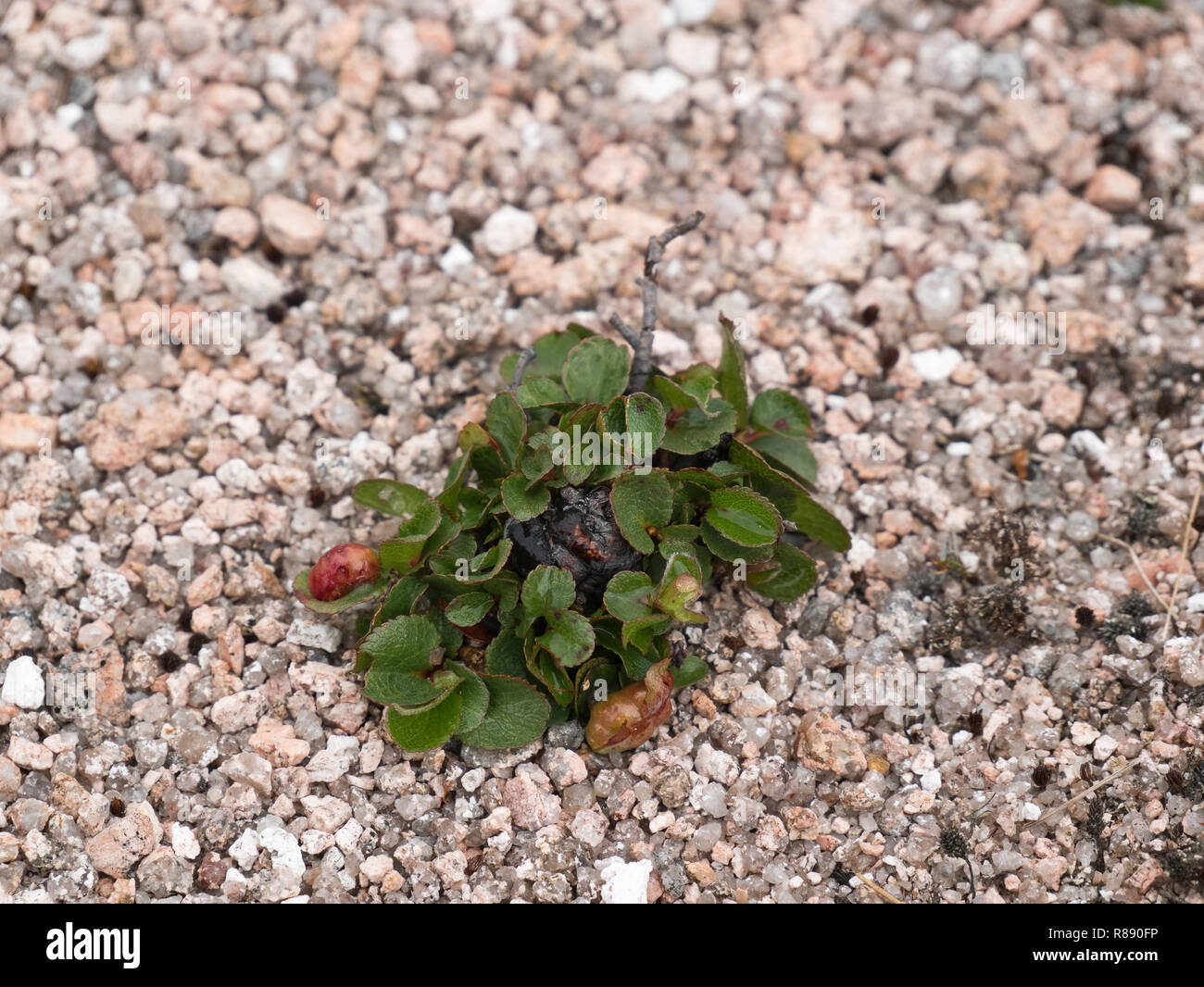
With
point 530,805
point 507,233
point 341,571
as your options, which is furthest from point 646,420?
point 507,233

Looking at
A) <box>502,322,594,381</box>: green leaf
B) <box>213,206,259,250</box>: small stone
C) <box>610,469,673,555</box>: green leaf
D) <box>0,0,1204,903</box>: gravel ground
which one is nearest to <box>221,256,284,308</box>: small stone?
<box>0,0,1204,903</box>: gravel ground

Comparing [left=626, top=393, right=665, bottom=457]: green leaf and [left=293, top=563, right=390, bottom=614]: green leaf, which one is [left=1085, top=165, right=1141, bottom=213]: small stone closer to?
[left=626, top=393, right=665, bottom=457]: green leaf

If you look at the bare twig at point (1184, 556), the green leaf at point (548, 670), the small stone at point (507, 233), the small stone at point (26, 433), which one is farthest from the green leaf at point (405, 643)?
the bare twig at point (1184, 556)

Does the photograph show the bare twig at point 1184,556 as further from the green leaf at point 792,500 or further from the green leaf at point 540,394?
the green leaf at point 540,394

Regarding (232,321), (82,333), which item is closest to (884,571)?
(232,321)

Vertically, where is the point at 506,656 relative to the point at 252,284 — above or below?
below

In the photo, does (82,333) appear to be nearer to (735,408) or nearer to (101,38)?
(101,38)
